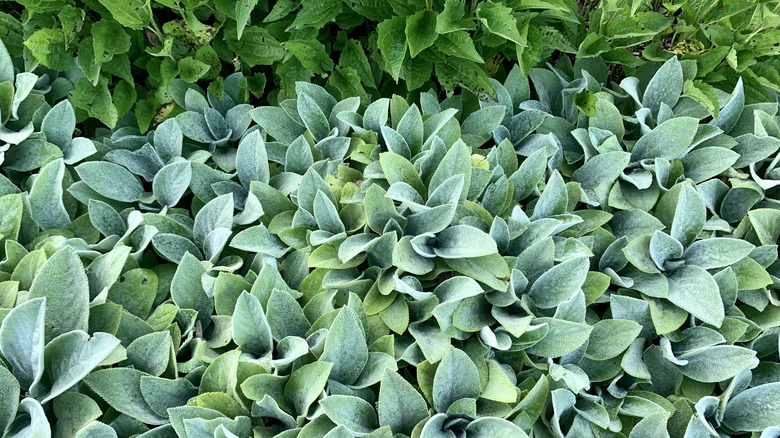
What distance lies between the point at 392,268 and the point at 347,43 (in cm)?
101

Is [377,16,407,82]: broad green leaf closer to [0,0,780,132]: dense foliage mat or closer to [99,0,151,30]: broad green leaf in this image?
[0,0,780,132]: dense foliage mat

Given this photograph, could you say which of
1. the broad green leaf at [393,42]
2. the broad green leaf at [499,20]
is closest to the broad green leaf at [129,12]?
the broad green leaf at [393,42]

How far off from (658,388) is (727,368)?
0.19 metres

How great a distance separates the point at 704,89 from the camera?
6.84 feet

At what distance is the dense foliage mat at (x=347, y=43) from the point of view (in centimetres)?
196

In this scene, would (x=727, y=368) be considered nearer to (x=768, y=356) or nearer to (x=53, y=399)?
(x=768, y=356)

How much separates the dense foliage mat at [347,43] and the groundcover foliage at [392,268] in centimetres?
5

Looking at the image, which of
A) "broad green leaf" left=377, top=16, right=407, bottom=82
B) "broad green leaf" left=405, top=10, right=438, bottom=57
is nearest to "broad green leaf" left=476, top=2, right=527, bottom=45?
"broad green leaf" left=405, top=10, right=438, bottom=57

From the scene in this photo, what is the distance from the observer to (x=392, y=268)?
5.49 ft

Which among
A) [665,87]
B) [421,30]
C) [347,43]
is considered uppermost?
[421,30]

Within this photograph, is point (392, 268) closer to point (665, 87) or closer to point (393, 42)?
point (393, 42)

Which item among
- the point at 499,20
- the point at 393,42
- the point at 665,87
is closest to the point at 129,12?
the point at 393,42

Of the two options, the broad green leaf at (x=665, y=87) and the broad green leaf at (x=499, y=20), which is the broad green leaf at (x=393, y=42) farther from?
the broad green leaf at (x=665, y=87)

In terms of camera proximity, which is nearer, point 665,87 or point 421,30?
point 421,30
